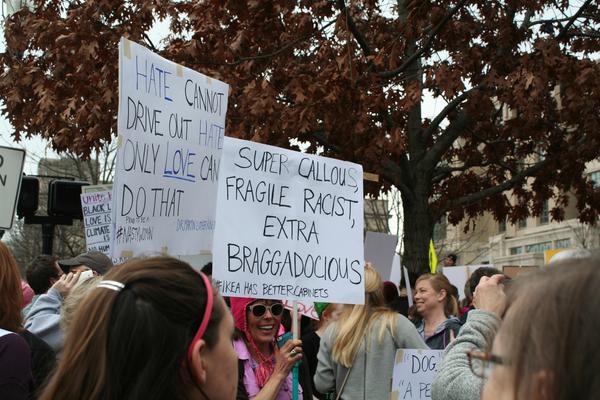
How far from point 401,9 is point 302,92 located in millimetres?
3467

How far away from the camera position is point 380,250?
34.4ft

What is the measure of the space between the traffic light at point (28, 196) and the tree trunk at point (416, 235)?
231 inches

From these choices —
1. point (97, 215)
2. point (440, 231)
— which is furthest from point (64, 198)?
point (440, 231)

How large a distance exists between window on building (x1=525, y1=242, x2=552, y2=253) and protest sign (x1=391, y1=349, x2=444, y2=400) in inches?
1984

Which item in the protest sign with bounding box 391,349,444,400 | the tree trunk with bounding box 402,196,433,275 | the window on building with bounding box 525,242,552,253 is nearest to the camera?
the protest sign with bounding box 391,349,444,400

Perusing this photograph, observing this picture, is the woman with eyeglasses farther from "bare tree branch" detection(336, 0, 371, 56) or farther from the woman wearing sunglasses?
"bare tree branch" detection(336, 0, 371, 56)

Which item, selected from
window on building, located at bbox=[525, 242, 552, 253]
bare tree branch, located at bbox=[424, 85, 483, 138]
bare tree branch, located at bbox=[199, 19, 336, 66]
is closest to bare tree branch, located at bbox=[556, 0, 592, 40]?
bare tree branch, located at bbox=[424, 85, 483, 138]

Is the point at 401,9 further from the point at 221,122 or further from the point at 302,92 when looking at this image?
the point at 221,122

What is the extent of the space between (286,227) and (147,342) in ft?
9.91

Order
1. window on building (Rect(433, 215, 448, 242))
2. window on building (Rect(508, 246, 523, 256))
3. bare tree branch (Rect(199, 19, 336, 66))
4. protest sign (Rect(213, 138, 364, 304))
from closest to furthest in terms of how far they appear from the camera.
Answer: protest sign (Rect(213, 138, 364, 304)) < bare tree branch (Rect(199, 19, 336, 66)) < window on building (Rect(433, 215, 448, 242)) < window on building (Rect(508, 246, 523, 256))

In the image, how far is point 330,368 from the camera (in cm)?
573

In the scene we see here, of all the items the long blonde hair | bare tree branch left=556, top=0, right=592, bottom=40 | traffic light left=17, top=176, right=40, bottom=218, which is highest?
bare tree branch left=556, top=0, right=592, bottom=40

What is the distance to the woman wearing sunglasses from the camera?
14.1ft

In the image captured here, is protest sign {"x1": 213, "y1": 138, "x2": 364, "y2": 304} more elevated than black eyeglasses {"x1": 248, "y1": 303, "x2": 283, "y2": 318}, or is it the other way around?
protest sign {"x1": 213, "y1": 138, "x2": 364, "y2": 304}
